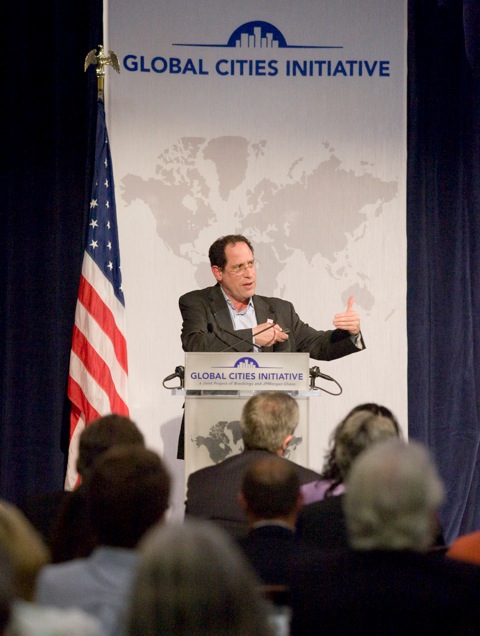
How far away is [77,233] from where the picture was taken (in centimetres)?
659

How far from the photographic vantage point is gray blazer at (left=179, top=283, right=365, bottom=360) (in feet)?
16.2

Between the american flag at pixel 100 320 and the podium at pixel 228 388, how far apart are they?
170cm

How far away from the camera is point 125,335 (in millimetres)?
6238

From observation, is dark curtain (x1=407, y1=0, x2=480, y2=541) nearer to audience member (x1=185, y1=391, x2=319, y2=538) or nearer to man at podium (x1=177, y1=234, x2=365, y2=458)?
man at podium (x1=177, y1=234, x2=365, y2=458)

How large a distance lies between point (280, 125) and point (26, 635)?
527 centimetres

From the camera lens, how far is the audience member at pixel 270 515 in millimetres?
2477

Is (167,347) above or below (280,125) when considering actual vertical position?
below

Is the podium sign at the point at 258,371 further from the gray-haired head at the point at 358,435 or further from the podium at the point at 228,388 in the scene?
the gray-haired head at the point at 358,435

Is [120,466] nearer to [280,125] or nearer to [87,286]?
[87,286]

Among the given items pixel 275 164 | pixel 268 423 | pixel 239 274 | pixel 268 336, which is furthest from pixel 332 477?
pixel 275 164

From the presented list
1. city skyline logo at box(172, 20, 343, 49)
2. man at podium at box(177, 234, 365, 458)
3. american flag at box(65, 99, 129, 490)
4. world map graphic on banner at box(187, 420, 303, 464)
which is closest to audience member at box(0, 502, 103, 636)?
world map graphic on banner at box(187, 420, 303, 464)

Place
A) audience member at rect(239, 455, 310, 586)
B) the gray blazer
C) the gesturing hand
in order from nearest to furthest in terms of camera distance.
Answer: audience member at rect(239, 455, 310, 586)
the gesturing hand
the gray blazer

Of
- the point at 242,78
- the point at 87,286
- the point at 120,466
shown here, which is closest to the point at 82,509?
the point at 120,466

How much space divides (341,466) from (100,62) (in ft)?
12.2
